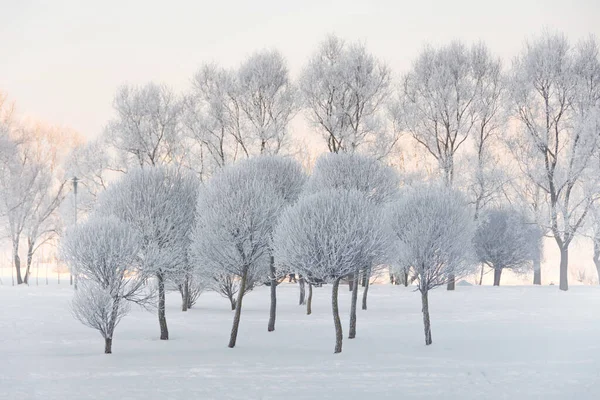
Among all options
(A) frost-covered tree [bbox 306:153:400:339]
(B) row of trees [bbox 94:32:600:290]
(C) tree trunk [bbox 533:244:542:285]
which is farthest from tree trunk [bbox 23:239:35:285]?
(C) tree trunk [bbox 533:244:542:285]

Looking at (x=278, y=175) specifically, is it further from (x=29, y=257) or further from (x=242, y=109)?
(x=29, y=257)

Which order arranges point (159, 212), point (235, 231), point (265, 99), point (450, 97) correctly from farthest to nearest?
point (265, 99) → point (450, 97) → point (159, 212) → point (235, 231)

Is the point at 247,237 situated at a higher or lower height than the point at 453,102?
lower

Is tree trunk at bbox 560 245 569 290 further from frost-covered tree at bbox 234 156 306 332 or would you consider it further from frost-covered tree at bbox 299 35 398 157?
frost-covered tree at bbox 234 156 306 332

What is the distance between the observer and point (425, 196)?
2722cm

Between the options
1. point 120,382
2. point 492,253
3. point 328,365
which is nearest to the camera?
point 120,382

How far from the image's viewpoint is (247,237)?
82.8 ft

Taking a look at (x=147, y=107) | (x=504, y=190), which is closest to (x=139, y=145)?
(x=147, y=107)

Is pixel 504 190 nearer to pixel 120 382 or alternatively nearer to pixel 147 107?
pixel 147 107

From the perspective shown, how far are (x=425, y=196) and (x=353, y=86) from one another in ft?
64.0

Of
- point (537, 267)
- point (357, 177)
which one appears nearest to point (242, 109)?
point (357, 177)

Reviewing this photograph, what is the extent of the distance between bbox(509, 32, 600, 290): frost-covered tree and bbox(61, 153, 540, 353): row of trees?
15.4 meters

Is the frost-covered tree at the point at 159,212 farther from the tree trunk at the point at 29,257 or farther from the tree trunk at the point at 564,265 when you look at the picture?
the tree trunk at the point at 29,257

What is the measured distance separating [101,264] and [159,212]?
488 centimetres
